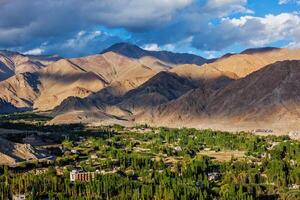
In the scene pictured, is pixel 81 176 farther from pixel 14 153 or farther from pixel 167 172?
pixel 14 153

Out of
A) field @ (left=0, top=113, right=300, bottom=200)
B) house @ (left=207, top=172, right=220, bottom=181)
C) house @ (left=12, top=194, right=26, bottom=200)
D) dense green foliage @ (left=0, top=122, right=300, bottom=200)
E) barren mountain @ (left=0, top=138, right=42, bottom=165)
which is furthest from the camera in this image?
barren mountain @ (left=0, top=138, right=42, bottom=165)

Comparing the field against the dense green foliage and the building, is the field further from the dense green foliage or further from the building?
the building

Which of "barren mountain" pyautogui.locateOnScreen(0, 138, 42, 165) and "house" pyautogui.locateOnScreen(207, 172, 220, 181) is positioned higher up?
"barren mountain" pyautogui.locateOnScreen(0, 138, 42, 165)

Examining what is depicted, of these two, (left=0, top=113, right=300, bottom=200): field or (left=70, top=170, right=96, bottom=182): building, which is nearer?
(left=0, top=113, right=300, bottom=200): field

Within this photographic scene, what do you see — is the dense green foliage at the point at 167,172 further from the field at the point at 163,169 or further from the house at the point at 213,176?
the house at the point at 213,176

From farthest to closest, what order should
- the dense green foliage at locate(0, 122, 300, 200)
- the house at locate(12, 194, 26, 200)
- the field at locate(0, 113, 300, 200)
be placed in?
the field at locate(0, 113, 300, 200) < the dense green foliage at locate(0, 122, 300, 200) < the house at locate(12, 194, 26, 200)

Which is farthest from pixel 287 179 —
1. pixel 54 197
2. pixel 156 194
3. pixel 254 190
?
pixel 54 197

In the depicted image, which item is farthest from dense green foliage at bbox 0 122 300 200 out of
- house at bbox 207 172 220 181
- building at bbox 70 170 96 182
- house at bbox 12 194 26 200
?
building at bbox 70 170 96 182

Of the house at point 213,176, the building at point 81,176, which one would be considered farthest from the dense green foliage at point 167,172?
the building at point 81,176

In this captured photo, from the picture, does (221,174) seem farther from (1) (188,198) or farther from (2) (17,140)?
(2) (17,140)
